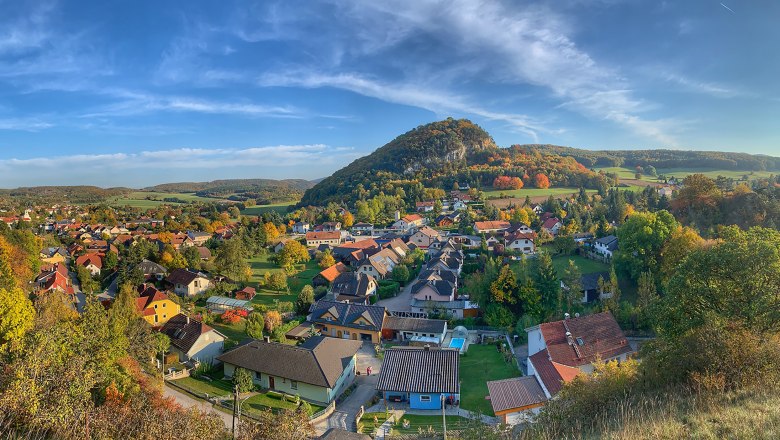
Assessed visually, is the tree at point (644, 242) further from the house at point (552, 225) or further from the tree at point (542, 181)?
the tree at point (542, 181)

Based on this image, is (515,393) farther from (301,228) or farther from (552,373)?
(301,228)

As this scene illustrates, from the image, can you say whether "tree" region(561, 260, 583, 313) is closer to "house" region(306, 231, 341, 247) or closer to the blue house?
the blue house

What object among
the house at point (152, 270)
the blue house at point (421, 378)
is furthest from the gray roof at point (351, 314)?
the house at point (152, 270)

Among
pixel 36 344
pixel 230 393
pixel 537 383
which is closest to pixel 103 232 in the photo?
pixel 230 393

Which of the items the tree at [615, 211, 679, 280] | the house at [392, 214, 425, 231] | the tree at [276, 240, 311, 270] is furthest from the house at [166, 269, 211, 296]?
the house at [392, 214, 425, 231]

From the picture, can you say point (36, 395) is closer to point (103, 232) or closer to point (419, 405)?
point (419, 405)

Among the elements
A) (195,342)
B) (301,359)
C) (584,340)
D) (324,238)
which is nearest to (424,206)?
(324,238)
